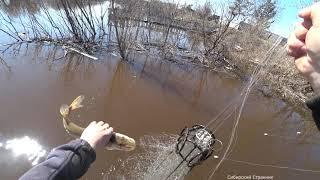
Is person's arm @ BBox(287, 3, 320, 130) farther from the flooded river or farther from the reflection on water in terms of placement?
the reflection on water

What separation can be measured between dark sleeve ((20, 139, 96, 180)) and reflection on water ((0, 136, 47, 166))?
4243 mm

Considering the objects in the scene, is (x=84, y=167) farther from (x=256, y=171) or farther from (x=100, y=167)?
(x=256, y=171)

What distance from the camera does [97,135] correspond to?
2.07m

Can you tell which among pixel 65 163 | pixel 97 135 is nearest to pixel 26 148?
pixel 97 135

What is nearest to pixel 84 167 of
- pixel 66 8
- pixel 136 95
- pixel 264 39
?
pixel 136 95

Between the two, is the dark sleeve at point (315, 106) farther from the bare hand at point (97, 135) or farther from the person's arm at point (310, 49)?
the bare hand at point (97, 135)

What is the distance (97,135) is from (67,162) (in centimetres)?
34

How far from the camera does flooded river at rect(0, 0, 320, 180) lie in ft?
20.5

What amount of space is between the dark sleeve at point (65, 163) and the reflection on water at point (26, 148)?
13.9 feet

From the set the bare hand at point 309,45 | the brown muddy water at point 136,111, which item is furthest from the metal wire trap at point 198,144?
the bare hand at point 309,45

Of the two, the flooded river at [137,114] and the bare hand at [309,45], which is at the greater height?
the bare hand at [309,45]

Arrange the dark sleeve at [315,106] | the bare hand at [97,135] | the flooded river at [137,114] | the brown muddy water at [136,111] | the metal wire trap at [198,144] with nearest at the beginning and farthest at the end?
the dark sleeve at [315,106], the bare hand at [97,135], the metal wire trap at [198,144], the flooded river at [137,114], the brown muddy water at [136,111]

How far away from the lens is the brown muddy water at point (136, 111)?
6492mm

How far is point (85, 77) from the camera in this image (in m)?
9.70
